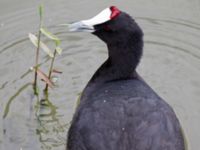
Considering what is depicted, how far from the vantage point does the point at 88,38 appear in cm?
649

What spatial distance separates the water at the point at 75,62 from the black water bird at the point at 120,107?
603mm

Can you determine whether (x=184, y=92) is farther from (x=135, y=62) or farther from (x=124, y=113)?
(x=124, y=113)

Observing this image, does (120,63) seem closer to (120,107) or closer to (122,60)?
(122,60)

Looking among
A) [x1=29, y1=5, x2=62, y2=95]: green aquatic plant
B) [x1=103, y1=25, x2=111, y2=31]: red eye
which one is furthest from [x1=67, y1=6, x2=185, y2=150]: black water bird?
[x1=29, y1=5, x2=62, y2=95]: green aquatic plant

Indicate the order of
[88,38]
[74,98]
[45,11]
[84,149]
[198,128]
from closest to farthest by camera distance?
[84,149]
[198,128]
[74,98]
[88,38]
[45,11]

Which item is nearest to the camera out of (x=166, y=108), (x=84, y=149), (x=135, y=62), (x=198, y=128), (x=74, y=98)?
(x=84, y=149)

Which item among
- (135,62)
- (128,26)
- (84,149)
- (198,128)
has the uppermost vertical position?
(128,26)

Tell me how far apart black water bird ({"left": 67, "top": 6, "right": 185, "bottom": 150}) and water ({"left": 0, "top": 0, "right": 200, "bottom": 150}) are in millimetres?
603

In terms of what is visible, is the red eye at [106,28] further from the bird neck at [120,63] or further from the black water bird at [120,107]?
the bird neck at [120,63]

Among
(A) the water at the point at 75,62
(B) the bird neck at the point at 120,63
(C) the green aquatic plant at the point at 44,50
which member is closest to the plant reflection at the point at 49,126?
(A) the water at the point at 75,62

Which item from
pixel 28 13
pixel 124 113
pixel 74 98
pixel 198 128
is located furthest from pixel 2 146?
pixel 28 13

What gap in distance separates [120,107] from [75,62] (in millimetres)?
1780

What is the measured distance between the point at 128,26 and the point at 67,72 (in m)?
1.39

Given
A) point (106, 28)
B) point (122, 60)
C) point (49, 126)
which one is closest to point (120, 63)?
point (122, 60)
